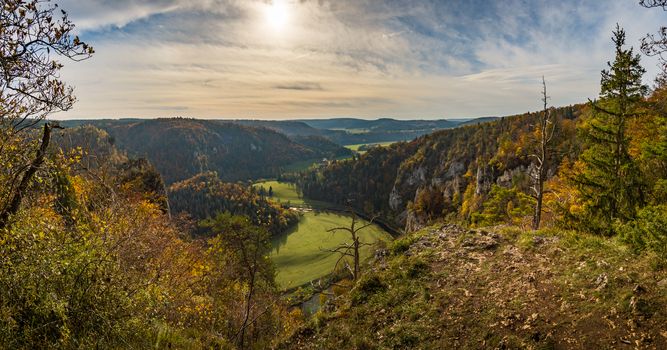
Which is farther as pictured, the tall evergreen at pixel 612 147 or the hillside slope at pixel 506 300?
the tall evergreen at pixel 612 147

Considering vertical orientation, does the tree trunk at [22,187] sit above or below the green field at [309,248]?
above

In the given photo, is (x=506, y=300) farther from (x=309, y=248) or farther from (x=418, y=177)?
(x=418, y=177)

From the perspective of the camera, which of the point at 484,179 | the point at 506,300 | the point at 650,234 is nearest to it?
the point at 650,234

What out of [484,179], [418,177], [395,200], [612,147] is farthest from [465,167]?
[612,147]

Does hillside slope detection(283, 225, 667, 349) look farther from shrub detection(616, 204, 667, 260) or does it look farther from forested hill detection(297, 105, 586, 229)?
forested hill detection(297, 105, 586, 229)

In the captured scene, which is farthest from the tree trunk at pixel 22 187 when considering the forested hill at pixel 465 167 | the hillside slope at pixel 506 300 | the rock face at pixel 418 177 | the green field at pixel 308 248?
the rock face at pixel 418 177

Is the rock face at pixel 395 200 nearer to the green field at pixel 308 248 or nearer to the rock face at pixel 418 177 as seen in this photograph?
the rock face at pixel 418 177

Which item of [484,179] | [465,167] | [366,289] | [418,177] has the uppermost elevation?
[366,289]
